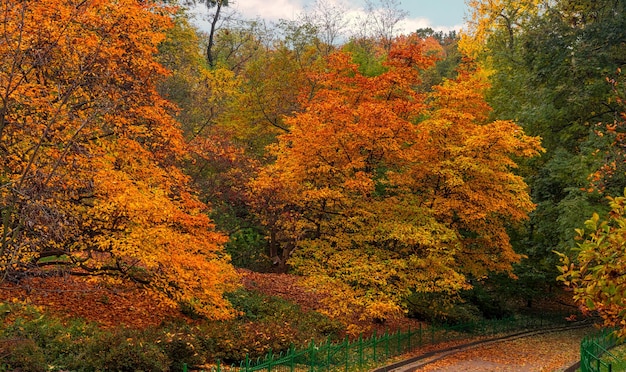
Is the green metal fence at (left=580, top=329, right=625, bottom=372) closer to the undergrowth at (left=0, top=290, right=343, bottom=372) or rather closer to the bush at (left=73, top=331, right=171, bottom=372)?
the undergrowth at (left=0, top=290, right=343, bottom=372)

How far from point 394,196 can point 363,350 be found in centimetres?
613

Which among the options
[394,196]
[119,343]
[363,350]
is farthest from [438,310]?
[119,343]

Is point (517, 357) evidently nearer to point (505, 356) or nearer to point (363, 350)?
point (505, 356)

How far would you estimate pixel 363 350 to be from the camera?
18516 millimetres

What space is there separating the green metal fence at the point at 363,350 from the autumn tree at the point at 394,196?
1369 mm

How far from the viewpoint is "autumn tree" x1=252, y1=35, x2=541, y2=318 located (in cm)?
1903

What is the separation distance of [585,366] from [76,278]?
1559 cm

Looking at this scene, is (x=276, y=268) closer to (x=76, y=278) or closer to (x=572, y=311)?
(x=76, y=278)

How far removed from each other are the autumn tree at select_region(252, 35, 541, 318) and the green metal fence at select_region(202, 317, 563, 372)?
137 centimetres

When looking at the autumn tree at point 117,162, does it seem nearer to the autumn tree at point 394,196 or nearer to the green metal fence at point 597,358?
the autumn tree at point 394,196

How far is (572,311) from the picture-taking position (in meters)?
38.3

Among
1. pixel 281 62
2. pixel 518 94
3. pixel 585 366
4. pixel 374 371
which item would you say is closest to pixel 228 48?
pixel 281 62

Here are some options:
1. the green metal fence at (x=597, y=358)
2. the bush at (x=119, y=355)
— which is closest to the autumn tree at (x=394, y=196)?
the green metal fence at (x=597, y=358)

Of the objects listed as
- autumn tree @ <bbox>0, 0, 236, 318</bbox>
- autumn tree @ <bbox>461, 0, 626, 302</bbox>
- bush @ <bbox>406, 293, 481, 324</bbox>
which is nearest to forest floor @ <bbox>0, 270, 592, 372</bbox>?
autumn tree @ <bbox>0, 0, 236, 318</bbox>
